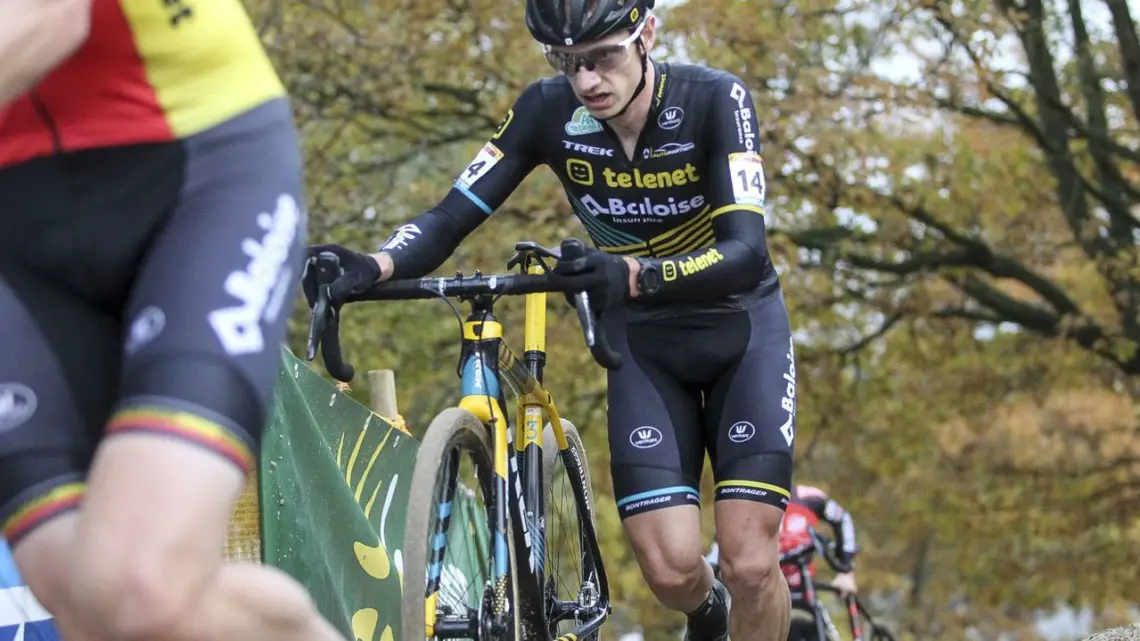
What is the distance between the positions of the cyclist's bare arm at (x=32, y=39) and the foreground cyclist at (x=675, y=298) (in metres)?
2.56

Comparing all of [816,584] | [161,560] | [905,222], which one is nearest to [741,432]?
[161,560]

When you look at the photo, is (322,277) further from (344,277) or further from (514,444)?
(514,444)

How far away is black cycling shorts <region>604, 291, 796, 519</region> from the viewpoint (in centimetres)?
537

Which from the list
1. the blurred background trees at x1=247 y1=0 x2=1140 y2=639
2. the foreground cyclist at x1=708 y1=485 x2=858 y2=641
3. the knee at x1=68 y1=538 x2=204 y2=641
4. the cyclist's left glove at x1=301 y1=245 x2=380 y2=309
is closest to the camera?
the knee at x1=68 y1=538 x2=204 y2=641

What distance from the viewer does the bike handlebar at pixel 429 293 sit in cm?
425

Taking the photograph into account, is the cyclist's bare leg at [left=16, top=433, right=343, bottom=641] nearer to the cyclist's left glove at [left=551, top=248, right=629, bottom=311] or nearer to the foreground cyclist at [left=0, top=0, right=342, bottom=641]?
the foreground cyclist at [left=0, top=0, right=342, bottom=641]

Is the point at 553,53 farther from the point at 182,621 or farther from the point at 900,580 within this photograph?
the point at 900,580

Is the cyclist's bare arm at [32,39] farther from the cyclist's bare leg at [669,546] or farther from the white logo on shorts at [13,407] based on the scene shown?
the cyclist's bare leg at [669,546]

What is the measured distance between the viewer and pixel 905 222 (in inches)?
540

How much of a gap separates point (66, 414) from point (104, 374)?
0.10m

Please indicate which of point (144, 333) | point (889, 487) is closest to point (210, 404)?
point (144, 333)

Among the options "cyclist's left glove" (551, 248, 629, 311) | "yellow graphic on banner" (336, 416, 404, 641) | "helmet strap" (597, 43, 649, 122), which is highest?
"helmet strap" (597, 43, 649, 122)

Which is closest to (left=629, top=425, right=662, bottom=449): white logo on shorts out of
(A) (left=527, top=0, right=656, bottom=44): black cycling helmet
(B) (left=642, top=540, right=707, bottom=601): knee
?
(B) (left=642, top=540, right=707, bottom=601): knee

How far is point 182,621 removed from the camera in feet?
7.62
